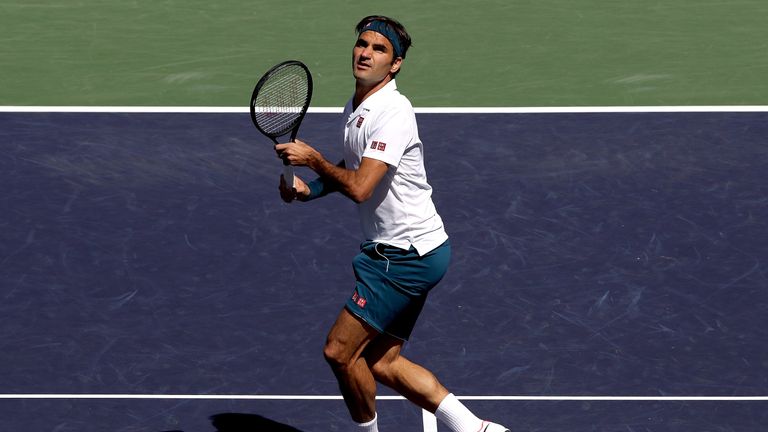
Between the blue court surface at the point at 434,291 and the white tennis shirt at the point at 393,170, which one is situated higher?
the white tennis shirt at the point at 393,170

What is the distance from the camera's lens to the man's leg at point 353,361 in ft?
25.0

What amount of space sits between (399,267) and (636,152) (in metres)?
4.56

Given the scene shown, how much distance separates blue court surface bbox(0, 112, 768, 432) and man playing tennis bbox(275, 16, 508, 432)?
23.1 inches

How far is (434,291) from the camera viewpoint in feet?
32.3

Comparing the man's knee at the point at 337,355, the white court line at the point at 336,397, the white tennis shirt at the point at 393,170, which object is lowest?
the white court line at the point at 336,397
